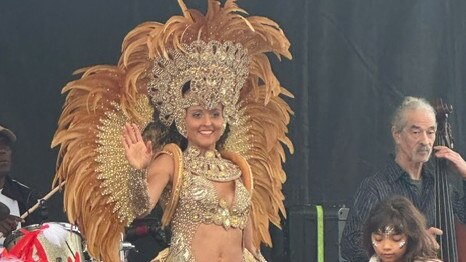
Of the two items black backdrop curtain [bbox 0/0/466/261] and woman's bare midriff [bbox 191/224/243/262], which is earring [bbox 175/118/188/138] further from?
black backdrop curtain [bbox 0/0/466/261]

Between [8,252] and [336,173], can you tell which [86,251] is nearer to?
[8,252]

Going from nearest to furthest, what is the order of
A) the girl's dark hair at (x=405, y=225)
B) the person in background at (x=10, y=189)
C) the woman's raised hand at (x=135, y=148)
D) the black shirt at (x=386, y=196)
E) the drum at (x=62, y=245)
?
the drum at (x=62, y=245), the woman's raised hand at (x=135, y=148), the girl's dark hair at (x=405, y=225), the black shirt at (x=386, y=196), the person in background at (x=10, y=189)

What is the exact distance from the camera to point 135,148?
4402 millimetres

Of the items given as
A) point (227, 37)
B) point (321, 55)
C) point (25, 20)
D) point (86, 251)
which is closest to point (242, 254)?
point (86, 251)

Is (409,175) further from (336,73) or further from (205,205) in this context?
(205,205)

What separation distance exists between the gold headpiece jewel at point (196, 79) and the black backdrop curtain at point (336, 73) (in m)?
0.82

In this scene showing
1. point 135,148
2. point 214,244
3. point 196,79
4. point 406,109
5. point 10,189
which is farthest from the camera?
point 10,189

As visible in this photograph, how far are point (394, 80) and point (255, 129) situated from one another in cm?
103

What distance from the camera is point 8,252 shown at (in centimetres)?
371

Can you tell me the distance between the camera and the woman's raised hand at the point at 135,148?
436cm

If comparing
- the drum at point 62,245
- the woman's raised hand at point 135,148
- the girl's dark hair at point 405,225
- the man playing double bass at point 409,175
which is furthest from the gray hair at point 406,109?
the drum at point 62,245

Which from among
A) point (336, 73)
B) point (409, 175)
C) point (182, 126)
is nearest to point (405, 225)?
point (409, 175)

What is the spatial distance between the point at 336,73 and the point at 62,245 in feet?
7.48

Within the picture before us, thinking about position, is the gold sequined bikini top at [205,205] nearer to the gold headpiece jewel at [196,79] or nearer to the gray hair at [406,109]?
the gold headpiece jewel at [196,79]
